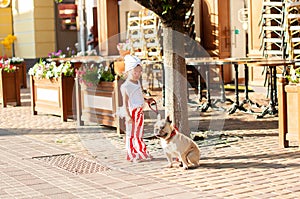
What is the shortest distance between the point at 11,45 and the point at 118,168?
67.5 feet

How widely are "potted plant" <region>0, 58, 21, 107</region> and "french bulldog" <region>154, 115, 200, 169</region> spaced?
28.1ft

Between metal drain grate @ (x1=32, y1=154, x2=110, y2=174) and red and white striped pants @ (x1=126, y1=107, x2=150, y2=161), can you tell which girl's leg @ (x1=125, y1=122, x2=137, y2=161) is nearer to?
red and white striped pants @ (x1=126, y1=107, x2=150, y2=161)

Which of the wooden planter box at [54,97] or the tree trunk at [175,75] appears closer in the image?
the tree trunk at [175,75]

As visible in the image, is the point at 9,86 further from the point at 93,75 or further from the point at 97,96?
the point at 97,96

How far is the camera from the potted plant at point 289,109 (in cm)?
795

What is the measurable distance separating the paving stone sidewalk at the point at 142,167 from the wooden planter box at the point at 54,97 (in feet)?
3.73

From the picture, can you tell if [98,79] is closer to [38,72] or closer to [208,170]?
[38,72]

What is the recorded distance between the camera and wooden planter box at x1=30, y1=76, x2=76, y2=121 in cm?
1198

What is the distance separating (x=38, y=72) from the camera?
41.9ft

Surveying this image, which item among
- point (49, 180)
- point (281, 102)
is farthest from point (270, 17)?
point (49, 180)

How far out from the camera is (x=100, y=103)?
10578 mm

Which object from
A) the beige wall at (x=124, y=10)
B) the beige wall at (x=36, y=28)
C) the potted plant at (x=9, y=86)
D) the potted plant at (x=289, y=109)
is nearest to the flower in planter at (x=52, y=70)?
the potted plant at (x=9, y=86)

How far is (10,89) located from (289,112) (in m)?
8.75

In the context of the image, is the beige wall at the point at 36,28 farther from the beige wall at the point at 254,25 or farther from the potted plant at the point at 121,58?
the beige wall at the point at 254,25
